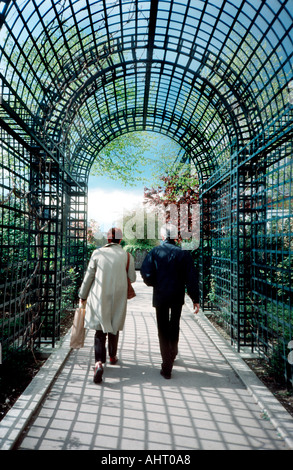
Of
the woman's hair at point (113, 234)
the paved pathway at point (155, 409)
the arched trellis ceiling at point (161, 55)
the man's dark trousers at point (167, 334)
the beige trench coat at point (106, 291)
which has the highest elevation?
the arched trellis ceiling at point (161, 55)

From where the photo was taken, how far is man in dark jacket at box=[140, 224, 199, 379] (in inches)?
151

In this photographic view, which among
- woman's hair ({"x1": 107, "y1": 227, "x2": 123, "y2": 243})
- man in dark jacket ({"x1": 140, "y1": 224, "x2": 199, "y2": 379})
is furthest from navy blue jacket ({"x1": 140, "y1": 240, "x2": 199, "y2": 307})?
woman's hair ({"x1": 107, "y1": 227, "x2": 123, "y2": 243})

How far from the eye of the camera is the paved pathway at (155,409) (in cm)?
255

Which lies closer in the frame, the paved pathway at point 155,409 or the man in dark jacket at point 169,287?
the paved pathway at point 155,409

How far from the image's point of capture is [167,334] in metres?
3.88

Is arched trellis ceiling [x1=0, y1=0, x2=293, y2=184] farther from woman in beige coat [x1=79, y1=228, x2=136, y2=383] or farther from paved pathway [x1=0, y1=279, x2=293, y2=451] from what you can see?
paved pathway [x1=0, y1=279, x2=293, y2=451]

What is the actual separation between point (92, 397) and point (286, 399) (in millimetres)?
2100

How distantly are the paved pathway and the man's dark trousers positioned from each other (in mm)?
216

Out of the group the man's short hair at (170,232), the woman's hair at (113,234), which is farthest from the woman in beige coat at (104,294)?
the man's short hair at (170,232)

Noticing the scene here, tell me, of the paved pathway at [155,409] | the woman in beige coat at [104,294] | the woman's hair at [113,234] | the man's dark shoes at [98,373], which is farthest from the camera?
the woman's hair at [113,234]

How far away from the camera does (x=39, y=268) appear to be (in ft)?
16.5

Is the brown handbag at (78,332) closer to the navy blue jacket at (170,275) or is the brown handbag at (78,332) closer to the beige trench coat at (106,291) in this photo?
the beige trench coat at (106,291)

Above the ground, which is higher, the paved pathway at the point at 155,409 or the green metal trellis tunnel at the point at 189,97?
the green metal trellis tunnel at the point at 189,97
